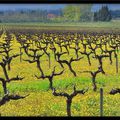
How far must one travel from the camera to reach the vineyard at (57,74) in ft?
44.5

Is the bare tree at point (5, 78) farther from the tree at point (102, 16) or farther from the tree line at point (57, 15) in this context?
the tree at point (102, 16)

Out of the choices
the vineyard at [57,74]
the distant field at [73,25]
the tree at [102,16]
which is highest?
the tree at [102,16]

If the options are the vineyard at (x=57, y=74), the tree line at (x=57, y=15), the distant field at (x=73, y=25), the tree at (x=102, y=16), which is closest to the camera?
the tree line at (x=57, y=15)

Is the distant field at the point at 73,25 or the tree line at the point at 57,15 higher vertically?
the tree line at the point at 57,15

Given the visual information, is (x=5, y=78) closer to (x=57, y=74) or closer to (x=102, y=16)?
(x=57, y=74)

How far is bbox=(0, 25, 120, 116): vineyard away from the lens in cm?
1355

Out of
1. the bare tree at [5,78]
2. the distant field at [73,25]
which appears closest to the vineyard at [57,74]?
the bare tree at [5,78]

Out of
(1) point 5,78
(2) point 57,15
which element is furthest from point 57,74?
(2) point 57,15

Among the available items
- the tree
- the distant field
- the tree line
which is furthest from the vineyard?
the tree

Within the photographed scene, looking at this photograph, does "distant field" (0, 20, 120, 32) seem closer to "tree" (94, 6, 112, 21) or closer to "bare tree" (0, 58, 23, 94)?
"tree" (94, 6, 112, 21)

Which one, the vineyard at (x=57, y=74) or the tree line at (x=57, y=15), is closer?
the tree line at (x=57, y=15)

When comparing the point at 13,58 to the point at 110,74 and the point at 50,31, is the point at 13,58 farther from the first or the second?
the point at 50,31

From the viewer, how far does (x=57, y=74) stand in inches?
712

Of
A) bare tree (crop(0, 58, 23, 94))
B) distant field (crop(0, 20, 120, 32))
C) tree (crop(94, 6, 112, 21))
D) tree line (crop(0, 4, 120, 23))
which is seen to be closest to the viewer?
tree line (crop(0, 4, 120, 23))
